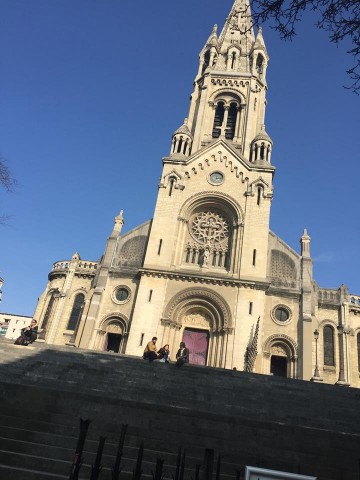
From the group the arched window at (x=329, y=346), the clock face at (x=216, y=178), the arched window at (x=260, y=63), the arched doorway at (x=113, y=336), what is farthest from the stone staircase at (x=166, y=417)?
the arched window at (x=260, y=63)

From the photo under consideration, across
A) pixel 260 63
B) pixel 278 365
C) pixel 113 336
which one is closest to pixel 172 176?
pixel 113 336

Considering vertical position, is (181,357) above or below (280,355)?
below

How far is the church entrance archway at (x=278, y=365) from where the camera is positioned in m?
24.5

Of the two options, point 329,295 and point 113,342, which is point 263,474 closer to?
point 113,342

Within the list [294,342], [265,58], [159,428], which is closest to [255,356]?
[294,342]

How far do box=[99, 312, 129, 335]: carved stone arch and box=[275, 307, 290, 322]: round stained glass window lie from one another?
31.3 feet

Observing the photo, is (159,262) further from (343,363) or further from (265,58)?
(265,58)

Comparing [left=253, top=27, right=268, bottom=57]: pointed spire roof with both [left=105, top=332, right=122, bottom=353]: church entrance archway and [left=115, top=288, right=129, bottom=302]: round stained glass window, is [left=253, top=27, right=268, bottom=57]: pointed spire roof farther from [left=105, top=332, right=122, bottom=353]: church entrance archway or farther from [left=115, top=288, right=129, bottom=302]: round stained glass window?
[left=105, top=332, right=122, bottom=353]: church entrance archway

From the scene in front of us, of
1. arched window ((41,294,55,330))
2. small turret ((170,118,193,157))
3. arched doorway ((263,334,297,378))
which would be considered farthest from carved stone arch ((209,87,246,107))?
arched window ((41,294,55,330))

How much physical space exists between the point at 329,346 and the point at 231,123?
19.2 m

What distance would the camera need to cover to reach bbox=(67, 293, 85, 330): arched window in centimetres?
2902

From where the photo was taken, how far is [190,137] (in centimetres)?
3133

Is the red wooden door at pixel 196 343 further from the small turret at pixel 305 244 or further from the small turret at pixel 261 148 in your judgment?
the small turret at pixel 261 148

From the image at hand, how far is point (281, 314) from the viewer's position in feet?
82.6
